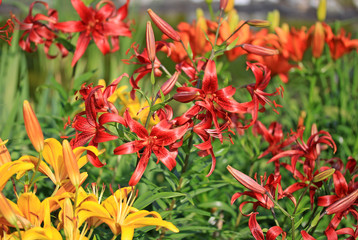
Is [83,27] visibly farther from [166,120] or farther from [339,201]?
[339,201]

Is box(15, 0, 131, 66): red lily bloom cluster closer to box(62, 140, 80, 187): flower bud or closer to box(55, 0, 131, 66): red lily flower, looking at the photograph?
box(55, 0, 131, 66): red lily flower

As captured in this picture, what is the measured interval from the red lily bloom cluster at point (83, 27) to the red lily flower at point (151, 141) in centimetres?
49

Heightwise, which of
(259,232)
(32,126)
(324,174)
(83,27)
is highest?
(83,27)

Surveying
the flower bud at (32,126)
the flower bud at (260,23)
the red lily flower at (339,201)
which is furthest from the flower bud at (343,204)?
the flower bud at (32,126)

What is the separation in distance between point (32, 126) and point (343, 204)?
0.57m

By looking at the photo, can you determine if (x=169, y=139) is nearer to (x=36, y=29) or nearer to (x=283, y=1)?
(x=36, y=29)

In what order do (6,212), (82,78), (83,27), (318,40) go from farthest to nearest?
(318,40) → (82,78) → (83,27) → (6,212)

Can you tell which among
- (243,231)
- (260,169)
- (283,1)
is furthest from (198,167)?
(283,1)

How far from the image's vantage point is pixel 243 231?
3.89ft

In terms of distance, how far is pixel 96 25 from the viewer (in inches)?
48.4

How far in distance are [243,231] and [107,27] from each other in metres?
0.72

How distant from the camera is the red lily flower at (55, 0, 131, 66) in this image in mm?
1183

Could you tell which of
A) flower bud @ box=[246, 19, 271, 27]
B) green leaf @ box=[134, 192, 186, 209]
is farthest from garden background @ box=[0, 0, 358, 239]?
flower bud @ box=[246, 19, 271, 27]

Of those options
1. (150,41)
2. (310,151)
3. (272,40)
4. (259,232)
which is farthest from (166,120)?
(272,40)
